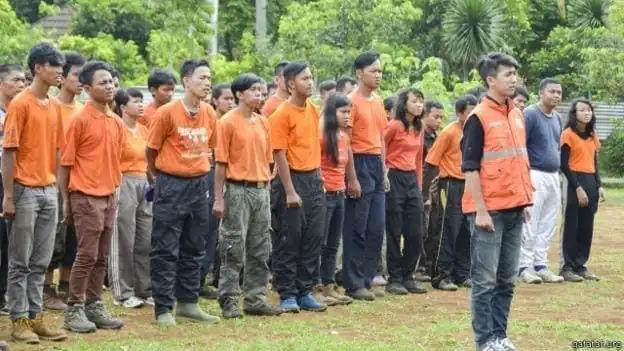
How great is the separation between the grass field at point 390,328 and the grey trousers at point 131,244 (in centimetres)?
32

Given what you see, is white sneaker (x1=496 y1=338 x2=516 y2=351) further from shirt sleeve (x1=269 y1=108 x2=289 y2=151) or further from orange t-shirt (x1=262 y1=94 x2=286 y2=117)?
orange t-shirt (x1=262 y1=94 x2=286 y2=117)

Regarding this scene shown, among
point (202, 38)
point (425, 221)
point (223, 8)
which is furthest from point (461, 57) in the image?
point (425, 221)

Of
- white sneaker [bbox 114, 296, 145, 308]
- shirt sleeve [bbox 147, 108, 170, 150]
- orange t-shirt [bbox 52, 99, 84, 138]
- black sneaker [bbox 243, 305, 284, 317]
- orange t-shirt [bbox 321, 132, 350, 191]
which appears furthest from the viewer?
orange t-shirt [bbox 321, 132, 350, 191]

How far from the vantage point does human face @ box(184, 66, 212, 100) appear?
9.55 m

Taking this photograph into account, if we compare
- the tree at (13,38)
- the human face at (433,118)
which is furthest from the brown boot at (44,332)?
the tree at (13,38)

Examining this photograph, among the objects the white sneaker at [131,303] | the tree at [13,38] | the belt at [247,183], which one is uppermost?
the tree at [13,38]

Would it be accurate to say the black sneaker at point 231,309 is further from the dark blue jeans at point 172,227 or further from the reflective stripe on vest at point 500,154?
the reflective stripe on vest at point 500,154

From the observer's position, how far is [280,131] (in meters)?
10.4

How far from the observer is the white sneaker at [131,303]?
1056 cm

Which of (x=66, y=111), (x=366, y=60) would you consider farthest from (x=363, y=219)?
(x=66, y=111)

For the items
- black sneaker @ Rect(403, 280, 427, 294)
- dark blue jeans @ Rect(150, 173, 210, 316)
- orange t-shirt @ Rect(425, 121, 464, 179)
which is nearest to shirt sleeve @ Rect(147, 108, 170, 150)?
dark blue jeans @ Rect(150, 173, 210, 316)

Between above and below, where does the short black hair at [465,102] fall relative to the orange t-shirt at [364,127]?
above

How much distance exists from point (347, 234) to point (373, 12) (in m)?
15.2

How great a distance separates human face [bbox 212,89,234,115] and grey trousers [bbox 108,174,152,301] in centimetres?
126
